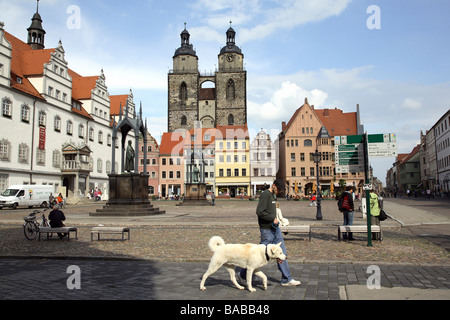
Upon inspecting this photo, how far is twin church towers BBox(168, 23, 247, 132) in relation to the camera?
84.8 m

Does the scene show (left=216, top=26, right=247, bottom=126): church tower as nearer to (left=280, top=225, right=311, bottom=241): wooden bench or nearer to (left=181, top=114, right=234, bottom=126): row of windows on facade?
(left=181, top=114, right=234, bottom=126): row of windows on facade

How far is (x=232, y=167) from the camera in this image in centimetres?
7062

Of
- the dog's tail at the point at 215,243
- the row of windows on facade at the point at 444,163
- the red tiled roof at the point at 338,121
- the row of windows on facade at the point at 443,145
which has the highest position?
the red tiled roof at the point at 338,121

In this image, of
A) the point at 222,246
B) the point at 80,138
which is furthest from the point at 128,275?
the point at 80,138

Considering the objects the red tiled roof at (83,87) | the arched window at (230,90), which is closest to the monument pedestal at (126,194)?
the red tiled roof at (83,87)

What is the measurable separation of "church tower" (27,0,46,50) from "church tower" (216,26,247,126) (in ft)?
129

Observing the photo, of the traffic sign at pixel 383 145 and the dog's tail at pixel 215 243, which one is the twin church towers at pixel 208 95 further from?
the dog's tail at pixel 215 243

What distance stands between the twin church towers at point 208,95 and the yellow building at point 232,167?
12792mm

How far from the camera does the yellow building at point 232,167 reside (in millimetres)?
70250

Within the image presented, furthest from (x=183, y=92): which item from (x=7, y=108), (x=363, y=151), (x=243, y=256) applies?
(x=243, y=256)

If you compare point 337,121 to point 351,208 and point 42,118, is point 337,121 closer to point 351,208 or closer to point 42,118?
point 42,118

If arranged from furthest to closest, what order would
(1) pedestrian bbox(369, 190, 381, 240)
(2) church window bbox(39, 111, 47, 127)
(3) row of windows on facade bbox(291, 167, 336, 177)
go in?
(3) row of windows on facade bbox(291, 167, 336, 177) < (2) church window bbox(39, 111, 47, 127) < (1) pedestrian bbox(369, 190, 381, 240)

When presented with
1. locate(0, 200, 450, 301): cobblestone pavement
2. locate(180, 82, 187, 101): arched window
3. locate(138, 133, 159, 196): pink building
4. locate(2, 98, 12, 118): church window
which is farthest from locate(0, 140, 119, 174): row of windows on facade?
locate(180, 82, 187, 101): arched window

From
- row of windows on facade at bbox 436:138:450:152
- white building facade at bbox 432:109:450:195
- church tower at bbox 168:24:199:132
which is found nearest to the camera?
white building facade at bbox 432:109:450:195
